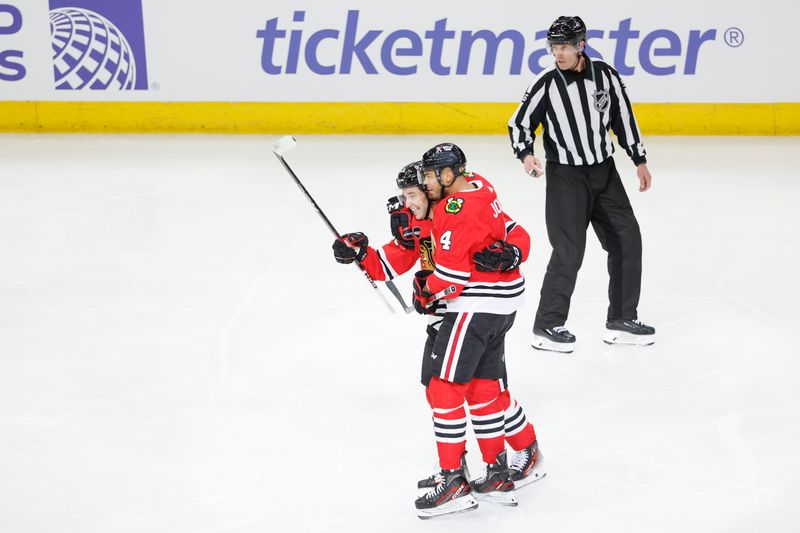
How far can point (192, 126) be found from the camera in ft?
29.7

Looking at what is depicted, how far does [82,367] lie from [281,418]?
98cm

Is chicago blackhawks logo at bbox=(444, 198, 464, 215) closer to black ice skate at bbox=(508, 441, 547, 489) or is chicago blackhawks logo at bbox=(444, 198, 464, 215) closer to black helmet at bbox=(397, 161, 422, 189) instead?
black helmet at bbox=(397, 161, 422, 189)

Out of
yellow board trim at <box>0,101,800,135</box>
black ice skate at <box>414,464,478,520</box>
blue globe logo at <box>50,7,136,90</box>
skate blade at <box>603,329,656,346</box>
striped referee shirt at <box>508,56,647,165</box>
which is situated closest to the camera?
black ice skate at <box>414,464,478,520</box>

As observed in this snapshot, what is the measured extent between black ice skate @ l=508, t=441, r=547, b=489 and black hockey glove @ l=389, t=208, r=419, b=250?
71 centimetres

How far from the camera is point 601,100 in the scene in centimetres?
445

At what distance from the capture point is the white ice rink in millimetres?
3271

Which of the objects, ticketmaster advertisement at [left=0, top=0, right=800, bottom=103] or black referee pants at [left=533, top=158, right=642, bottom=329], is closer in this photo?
black referee pants at [left=533, top=158, right=642, bottom=329]

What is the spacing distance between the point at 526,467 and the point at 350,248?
2.77 ft

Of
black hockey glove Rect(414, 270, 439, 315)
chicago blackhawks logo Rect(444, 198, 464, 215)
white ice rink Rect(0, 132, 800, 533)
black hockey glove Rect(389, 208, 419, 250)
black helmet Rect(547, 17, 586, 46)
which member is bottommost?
white ice rink Rect(0, 132, 800, 533)

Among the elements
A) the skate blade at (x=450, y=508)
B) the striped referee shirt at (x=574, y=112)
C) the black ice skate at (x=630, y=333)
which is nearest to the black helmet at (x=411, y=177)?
the skate blade at (x=450, y=508)

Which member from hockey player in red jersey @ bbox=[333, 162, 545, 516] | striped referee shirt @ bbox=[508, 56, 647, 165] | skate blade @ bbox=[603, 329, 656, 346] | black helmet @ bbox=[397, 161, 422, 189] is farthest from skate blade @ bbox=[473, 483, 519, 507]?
striped referee shirt @ bbox=[508, 56, 647, 165]

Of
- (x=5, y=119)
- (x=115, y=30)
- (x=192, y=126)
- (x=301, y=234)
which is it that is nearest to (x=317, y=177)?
(x=301, y=234)

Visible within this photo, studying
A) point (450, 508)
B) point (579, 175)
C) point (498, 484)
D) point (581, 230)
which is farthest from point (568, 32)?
point (450, 508)

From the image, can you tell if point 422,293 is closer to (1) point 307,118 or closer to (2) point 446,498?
(2) point 446,498
